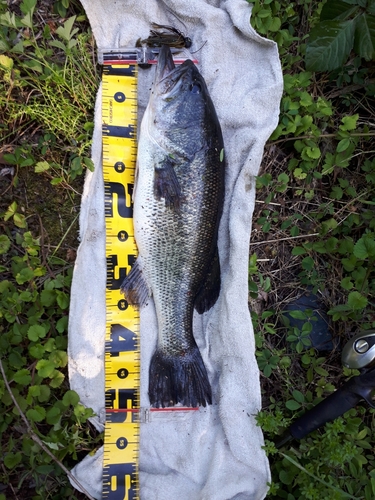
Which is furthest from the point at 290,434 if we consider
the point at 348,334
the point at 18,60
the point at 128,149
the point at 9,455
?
the point at 18,60

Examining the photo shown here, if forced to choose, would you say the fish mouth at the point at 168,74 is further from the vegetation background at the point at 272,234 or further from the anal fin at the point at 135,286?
the anal fin at the point at 135,286

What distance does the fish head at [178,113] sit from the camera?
8.27 ft

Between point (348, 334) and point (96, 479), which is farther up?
point (348, 334)

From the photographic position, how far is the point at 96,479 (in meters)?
2.68

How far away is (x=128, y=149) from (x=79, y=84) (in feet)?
1.84

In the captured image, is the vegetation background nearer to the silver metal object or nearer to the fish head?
the silver metal object

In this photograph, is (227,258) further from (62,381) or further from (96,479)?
(96,479)

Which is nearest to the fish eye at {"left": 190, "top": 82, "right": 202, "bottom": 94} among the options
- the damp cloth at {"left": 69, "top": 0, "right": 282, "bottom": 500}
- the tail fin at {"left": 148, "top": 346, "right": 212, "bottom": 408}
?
the damp cloth at {"left": 69, "top": 0, "right": 282, "bottom": 500}

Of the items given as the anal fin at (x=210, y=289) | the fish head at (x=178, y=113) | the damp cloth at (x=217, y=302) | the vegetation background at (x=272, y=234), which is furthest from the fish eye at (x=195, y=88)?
the anal fin at (x=210, y=289)

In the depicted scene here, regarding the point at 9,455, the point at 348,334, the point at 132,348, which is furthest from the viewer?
the point at 348,334

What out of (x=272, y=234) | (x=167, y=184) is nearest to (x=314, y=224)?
(x=272, y=234)

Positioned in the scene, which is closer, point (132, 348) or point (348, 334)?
point (132, 348)

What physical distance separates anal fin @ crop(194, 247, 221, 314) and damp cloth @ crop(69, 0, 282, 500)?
0.27ft

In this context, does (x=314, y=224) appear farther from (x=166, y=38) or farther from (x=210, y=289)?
(x=166, y=38)
